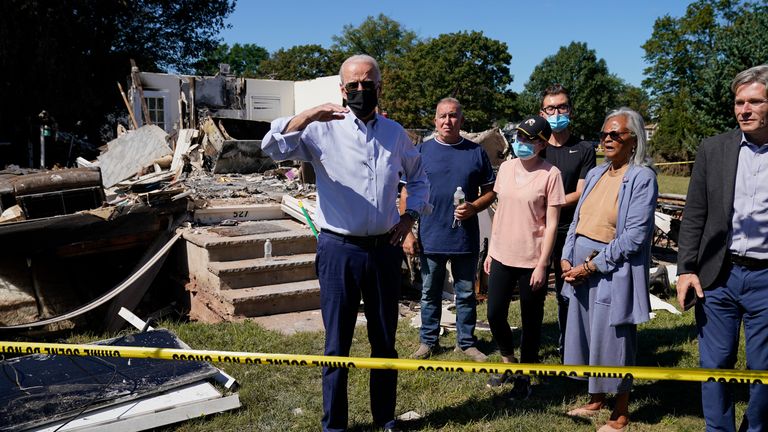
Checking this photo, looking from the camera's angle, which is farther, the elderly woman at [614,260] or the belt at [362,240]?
the elderly woman at [614,260]

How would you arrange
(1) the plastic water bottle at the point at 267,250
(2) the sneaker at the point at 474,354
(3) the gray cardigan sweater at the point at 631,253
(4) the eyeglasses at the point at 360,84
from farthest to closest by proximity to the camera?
1. (1) the plastic water bottle at the point at 267,250
2. (2) the sneaker at the point at 474,354
3. (3) the gray cardigan sweater at the point at 631,253
4. (4) the eyeglasses at the point at 360,84

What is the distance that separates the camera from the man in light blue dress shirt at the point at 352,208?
10.3ft

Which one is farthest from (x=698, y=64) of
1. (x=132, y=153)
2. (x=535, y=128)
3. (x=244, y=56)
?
(x=244, y=56)

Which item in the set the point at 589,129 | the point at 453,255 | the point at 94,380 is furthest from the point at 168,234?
the point at 589,129

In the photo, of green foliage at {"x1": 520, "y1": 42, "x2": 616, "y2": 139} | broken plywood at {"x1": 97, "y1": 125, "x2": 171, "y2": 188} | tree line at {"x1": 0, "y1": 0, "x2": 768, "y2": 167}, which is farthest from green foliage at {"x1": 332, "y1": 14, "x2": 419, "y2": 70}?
broken plywood at {"x1": 97, "y1": 125, "x2": 171, "y2": 188}

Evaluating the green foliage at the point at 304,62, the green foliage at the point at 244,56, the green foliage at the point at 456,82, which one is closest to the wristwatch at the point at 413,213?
the green foliage at the point at 456,82

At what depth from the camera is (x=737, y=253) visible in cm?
293

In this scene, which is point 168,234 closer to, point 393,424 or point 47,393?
point 47,393

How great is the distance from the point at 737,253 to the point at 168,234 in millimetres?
6407

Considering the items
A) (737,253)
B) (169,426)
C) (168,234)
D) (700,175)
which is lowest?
(169,426)

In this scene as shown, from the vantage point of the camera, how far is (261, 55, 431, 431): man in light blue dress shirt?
3.14 metres

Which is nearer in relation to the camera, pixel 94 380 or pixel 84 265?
pixel 94 380

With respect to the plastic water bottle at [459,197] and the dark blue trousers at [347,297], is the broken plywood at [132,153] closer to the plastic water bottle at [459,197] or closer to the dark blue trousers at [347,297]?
the plastic water bottle at [459,197]

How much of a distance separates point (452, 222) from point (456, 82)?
44300 millimetres
